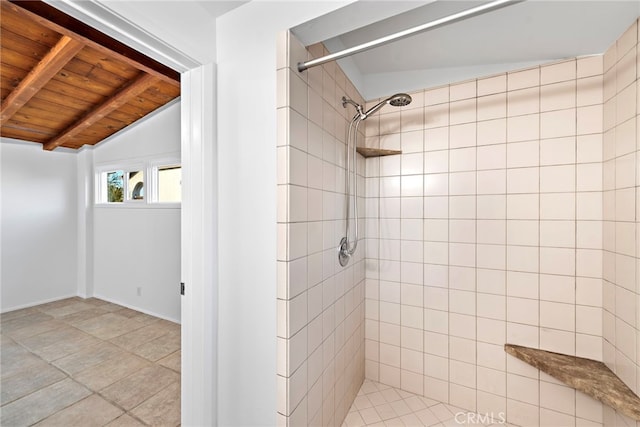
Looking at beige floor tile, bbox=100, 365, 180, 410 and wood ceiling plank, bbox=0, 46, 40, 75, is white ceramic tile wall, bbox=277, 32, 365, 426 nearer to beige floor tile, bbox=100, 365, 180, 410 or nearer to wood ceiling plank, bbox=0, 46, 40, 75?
beige floor tile, bbox=100, 365, 180, 410

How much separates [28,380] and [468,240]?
11.5ft

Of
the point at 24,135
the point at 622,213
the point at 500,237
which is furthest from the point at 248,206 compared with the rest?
the point at 24,135

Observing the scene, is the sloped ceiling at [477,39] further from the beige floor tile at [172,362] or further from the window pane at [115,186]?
the window pane at [115,186]

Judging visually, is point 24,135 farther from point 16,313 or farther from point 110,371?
point 110,371

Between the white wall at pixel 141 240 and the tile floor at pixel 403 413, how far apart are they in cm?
245

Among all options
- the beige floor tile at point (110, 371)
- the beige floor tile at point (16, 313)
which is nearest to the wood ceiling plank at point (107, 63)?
the beige floor tile at point (110, 371)

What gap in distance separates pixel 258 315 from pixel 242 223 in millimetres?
415

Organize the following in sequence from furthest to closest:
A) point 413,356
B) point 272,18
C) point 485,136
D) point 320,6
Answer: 1. point 413,356
2. point 485,136
3. point 272,18
4. point 320,6

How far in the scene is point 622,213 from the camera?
51.8 inches

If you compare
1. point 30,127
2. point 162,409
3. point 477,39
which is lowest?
point 162,409

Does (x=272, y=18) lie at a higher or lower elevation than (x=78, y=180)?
higher

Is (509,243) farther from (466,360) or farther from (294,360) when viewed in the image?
(294,360)

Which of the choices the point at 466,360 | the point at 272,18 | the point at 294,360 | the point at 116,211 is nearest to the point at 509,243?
the point at 466,360

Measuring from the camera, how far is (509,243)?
5.49ft
